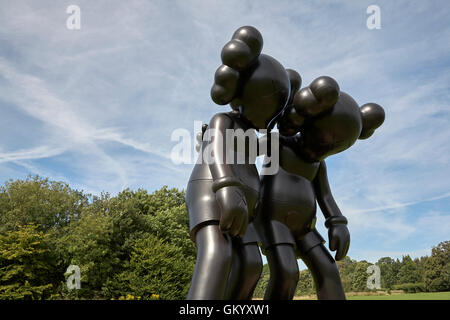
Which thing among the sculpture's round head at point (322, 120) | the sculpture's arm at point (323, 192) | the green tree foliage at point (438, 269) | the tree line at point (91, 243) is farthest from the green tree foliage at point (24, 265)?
the green tree foliage at point (438, 269)

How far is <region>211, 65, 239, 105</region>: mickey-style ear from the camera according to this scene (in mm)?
2947

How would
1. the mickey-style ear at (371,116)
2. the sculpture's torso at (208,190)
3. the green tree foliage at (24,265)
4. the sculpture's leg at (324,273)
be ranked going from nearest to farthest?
the sculpture's torso at (208,190) → the sculpture's leg at (324,273) → the mickey-style ear at (371,116) → the green tree foliage at (24,265)

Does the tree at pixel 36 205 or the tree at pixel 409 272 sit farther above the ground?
the tree at pixel 36 205

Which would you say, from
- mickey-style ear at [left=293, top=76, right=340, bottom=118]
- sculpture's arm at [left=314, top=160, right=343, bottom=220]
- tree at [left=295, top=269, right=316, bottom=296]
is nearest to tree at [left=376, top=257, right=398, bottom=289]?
tree at [left=295, top=269, right=316, bottom=296]

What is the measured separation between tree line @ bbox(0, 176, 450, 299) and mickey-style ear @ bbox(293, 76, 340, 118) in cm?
1737

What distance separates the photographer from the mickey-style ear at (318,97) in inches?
122

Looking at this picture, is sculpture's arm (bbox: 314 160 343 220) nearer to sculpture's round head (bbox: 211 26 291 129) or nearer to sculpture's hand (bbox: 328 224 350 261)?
sculpture's hand (bbox: 328 224 350 261)

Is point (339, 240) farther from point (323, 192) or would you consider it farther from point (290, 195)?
point (290, 195)

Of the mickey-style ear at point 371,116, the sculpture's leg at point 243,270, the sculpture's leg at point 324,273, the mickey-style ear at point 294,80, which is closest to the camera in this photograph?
the sculpture's leg at point 243,270

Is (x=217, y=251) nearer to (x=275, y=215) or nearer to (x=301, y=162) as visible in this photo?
(x=275, y=215)

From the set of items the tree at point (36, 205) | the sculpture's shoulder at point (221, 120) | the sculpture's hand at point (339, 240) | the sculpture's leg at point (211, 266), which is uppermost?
the tree at point (36, 205)

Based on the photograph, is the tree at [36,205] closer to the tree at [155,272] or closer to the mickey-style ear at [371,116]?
the tree at [155,272]

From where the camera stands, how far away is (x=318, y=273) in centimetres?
328

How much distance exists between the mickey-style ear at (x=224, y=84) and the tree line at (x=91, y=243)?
683 inches
